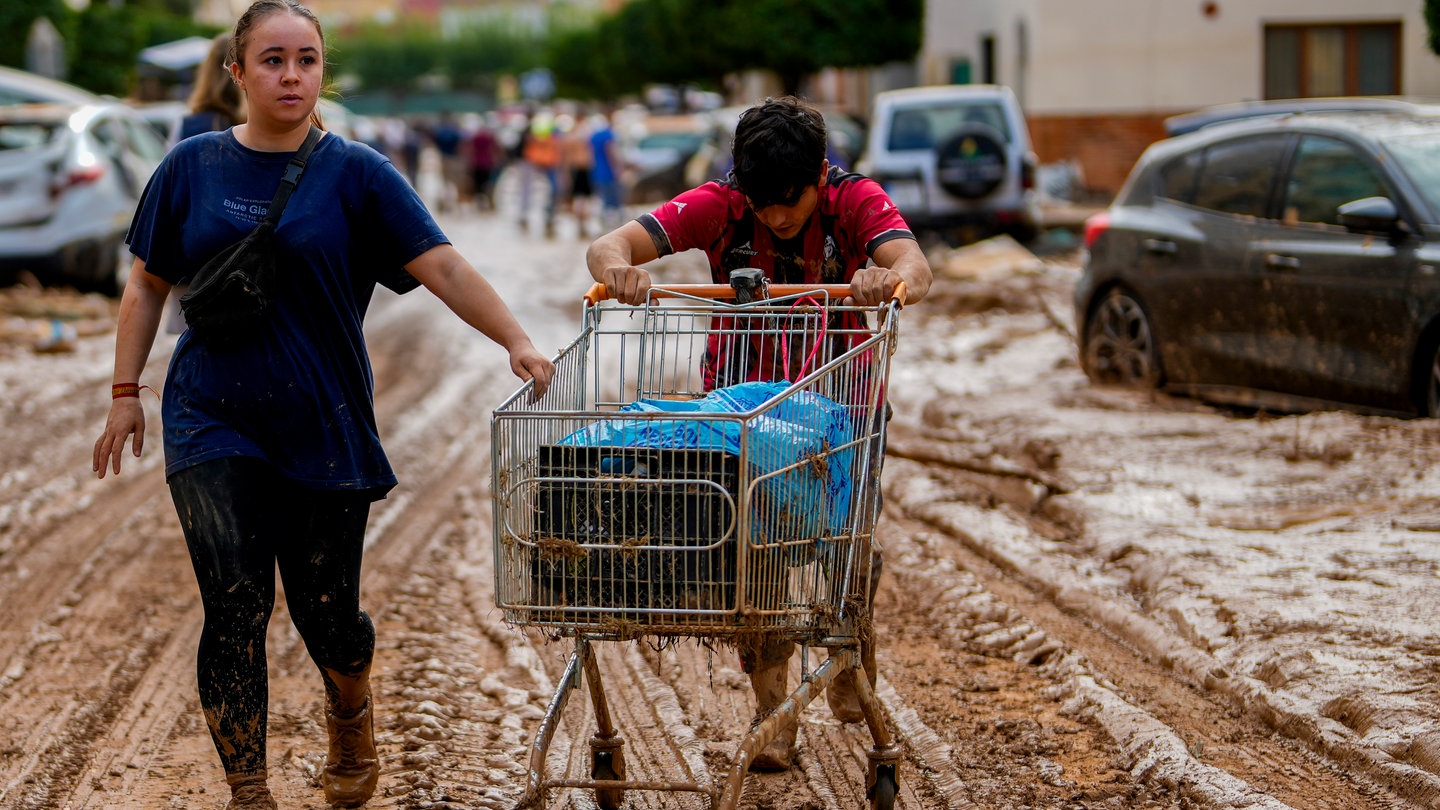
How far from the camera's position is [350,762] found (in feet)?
14.3

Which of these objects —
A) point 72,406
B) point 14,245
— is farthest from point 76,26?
point 72,406

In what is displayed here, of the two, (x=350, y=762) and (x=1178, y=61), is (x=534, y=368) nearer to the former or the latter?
(x=350, y=762)

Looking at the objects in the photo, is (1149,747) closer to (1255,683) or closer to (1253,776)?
(1253,776)

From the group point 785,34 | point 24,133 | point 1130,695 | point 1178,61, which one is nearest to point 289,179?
point 1130,695

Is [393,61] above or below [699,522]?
above

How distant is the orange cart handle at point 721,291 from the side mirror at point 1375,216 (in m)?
4.77

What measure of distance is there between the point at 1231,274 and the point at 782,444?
6215mm

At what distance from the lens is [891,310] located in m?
4.06

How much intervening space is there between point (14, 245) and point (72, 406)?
4500mm

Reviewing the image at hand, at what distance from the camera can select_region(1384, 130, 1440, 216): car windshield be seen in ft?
27.1

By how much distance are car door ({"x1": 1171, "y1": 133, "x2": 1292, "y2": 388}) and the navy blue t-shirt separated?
621cm

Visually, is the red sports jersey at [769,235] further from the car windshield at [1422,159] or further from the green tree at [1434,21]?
the green tree at [1434,21]

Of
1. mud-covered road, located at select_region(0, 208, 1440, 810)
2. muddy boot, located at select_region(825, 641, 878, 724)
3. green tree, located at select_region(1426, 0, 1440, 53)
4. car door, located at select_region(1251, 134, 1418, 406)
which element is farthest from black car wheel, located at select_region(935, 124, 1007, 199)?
muddy boot, located at select_region(825, 641, 878, 724)

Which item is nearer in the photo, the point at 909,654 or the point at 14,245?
the point at 909,654
